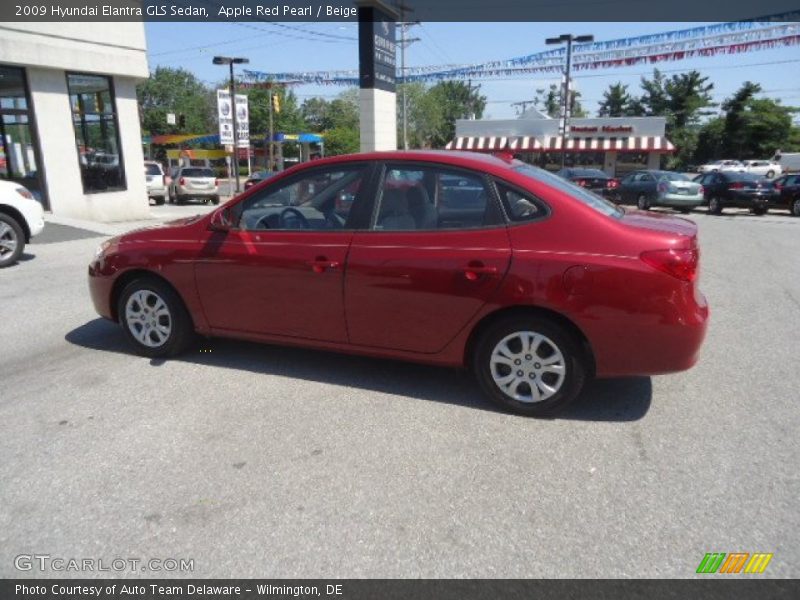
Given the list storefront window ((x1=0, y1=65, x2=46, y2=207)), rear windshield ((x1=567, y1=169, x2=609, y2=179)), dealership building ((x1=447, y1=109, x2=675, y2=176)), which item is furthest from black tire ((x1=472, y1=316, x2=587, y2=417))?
dealership building ((x1=447, y1=109, x2=675, y2=176))

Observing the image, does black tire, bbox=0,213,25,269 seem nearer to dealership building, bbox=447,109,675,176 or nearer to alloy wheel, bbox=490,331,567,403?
alloy wheel, bbox=490,331,567,403

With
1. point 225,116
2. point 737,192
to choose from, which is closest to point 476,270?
point 737,192

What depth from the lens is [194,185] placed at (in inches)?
948

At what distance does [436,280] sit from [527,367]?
0.79 meters

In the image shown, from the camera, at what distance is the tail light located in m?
3.38

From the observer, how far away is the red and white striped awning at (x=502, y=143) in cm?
4331

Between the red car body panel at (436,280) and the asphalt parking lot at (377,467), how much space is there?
0.45m

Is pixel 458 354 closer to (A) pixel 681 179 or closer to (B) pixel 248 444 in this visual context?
(B) pixel 248 444

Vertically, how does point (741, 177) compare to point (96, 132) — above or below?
below

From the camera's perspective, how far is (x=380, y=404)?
3932mm

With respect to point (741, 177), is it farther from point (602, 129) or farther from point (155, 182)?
point (602, 129)

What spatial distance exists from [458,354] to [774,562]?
1.97 metres

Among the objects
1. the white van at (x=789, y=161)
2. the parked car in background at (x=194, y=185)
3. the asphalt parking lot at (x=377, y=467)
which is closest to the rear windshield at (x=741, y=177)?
the asphalt parking lot at (x=377, y=467)

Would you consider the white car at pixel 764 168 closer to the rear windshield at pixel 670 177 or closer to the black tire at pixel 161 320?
the rear windshield at pixel 670 177
